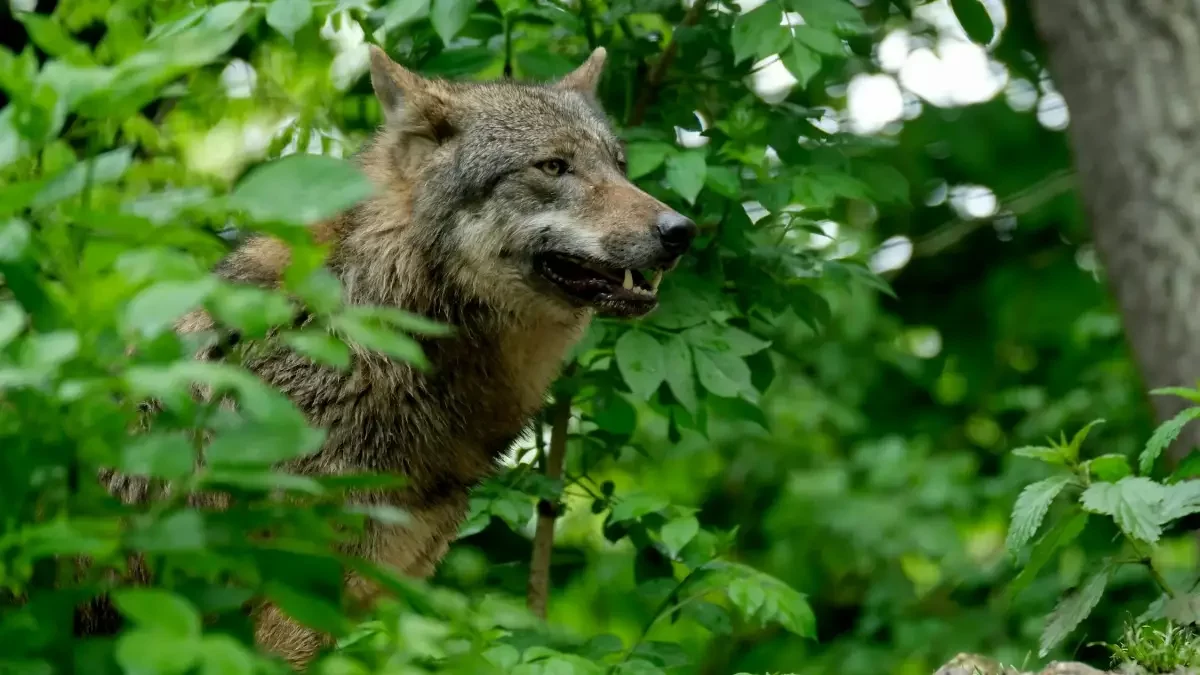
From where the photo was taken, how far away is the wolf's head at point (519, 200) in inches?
160

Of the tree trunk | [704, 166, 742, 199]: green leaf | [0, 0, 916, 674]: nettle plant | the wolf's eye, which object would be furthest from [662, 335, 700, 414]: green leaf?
the tree trunk

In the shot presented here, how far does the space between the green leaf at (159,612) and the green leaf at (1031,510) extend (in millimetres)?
2378

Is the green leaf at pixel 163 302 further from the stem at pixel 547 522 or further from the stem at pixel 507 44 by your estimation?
the stem at pixel 547 522

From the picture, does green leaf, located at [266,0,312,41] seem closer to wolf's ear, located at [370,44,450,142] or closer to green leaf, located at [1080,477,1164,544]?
wolf's ear, located at [370,44,450,142]

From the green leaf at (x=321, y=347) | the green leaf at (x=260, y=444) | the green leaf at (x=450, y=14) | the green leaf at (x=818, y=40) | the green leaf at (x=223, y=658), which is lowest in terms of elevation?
the green leaf at (x=818, y=40)

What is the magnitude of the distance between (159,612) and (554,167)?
2.87m

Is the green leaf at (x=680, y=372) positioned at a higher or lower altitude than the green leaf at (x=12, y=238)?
lower

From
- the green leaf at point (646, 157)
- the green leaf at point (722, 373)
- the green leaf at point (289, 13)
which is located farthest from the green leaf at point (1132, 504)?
the green leaf at point (289, 13)

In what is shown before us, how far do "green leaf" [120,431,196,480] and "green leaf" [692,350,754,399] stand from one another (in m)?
2.45

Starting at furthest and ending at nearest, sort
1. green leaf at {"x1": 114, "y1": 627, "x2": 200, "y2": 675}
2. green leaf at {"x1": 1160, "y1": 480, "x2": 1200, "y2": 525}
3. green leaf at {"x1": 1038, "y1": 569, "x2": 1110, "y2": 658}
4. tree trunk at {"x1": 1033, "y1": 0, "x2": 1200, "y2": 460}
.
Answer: tree trunk at {"x1": 1033, "y1": 0, "x2": 1200, "y2": 460}, green leaf at {"x1": 1038, "y1": 569, "x2": 1110, "y2": 658}, green leaf at {"x1": 1160, "y1": 480, "x2": 1200, "y2": 525}, green leaf at {"x1": 114, "y1": 627, "x2": 200, "y2": 675}

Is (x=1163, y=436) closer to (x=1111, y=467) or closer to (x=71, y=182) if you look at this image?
(x=1111, y=467)

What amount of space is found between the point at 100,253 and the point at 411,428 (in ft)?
7.29

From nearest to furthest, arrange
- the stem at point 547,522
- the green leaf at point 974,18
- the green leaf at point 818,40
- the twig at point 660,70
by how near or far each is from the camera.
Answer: the green leaf at point 818,40
the green leaf at point 974,18
the twig at point 660,70
the stem at point 547,522

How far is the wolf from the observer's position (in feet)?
12.6
